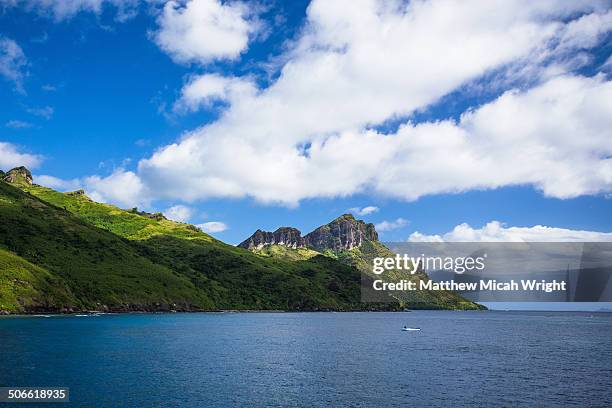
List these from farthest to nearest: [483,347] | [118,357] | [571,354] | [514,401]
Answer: [483,347] < [571,354] < [118,357] < [514,401]

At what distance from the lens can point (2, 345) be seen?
150 metres

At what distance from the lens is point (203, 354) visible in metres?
152

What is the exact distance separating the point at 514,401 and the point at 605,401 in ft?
56.7

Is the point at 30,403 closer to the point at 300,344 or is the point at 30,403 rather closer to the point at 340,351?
the point at 340,351

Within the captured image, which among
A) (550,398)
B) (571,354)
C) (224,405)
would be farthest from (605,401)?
(571,354)

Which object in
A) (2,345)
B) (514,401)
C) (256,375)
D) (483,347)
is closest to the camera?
(514,401)

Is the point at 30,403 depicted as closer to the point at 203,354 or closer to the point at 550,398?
the point at 203,354

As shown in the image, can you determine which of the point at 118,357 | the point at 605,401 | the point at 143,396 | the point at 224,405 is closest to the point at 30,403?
the point at 143,396

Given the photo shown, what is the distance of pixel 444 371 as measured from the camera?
12175cm

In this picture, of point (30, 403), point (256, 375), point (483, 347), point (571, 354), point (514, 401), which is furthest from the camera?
point (483, 347)

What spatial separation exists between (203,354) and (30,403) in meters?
74.2

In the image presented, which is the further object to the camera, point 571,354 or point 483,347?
point 483,347

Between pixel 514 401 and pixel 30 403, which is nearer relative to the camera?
pixel 30 403

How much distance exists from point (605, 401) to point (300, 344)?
397 feet
